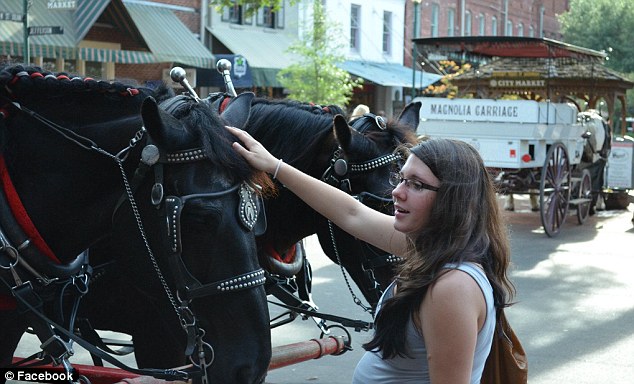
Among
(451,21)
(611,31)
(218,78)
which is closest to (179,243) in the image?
(218,78)

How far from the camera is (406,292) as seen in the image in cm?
246

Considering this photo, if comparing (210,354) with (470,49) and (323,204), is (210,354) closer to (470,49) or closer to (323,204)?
(323,204)

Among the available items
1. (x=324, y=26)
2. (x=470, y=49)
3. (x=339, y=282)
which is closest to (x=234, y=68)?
(x=324, y=26)

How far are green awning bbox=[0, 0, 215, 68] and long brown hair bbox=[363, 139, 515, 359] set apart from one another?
13.9m

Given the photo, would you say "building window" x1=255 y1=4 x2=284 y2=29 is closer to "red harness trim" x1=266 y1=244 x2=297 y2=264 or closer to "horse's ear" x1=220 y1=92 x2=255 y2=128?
"red harness trim" x1=266 y1=244 x2=297 y2=264

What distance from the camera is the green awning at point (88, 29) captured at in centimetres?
1727

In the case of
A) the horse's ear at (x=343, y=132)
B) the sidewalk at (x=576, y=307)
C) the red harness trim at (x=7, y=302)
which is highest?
the horse's ear at (x=343, y=132)

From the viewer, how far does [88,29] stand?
1848 cm

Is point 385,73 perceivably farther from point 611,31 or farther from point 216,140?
point 216,140

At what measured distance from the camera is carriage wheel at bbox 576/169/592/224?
15.8m

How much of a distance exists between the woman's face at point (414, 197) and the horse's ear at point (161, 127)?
3.26 feet

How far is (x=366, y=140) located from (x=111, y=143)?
190cm

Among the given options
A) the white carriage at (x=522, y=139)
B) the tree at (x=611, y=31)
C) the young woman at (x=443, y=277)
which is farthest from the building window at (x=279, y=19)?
the young woman at (x=443, y=277)

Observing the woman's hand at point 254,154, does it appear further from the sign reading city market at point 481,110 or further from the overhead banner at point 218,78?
the overhead banner at point 218,78
